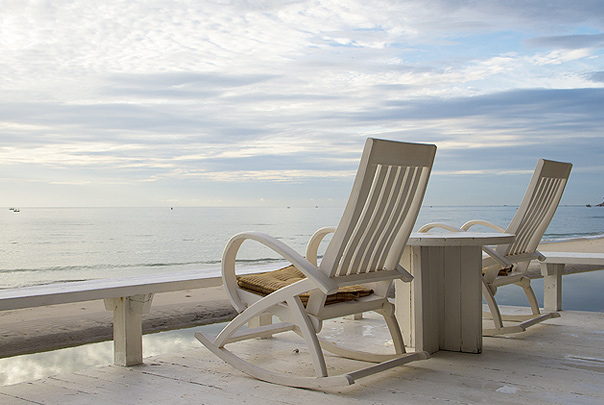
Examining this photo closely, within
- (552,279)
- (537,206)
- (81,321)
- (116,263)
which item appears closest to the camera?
(537,206)

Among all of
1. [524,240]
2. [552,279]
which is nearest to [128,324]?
[524,240]

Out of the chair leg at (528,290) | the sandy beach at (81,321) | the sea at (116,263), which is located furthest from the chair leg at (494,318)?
the sandy beach at (81,321)

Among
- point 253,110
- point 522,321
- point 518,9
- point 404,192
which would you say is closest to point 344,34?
point 518,9

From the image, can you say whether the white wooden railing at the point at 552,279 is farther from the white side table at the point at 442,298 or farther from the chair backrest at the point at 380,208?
the chair backrest at the point at 380,208

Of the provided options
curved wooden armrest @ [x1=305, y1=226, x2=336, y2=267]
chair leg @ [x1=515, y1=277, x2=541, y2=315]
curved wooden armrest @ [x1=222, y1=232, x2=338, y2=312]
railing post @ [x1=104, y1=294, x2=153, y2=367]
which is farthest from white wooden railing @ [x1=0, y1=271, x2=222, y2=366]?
chair leg @ [x1=515, y1=277, x2=541, y2=315]

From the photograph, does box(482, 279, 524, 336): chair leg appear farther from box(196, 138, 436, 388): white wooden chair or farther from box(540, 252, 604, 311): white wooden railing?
box(540, 252, 604, 311): white wooden railing

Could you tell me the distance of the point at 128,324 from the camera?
2.83m

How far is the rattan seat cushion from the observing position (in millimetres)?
2532

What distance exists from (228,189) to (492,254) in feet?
121

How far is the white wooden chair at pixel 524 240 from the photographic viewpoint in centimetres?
338

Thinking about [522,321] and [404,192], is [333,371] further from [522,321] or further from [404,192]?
[522,321]

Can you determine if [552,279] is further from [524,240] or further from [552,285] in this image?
[524,240]

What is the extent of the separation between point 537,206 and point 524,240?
246 mm

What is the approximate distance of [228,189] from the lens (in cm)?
3944
